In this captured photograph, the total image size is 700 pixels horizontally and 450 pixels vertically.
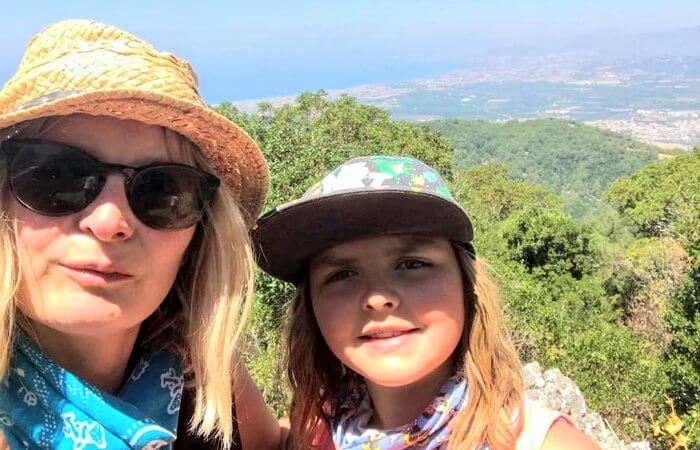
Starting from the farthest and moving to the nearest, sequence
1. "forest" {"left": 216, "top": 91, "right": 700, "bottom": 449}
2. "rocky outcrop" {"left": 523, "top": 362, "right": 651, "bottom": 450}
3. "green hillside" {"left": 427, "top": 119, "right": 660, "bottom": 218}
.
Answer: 1. "green hillside" {"left": 427, "top": 119, "right": 660, "bottom": 218}
2. "forest" {"left": 216, "top": 91, "right": 700, "bottom": 449}
3. "rocky outcrop" {"left": 523, "top": 362, "right": 651, "bottom": 450}

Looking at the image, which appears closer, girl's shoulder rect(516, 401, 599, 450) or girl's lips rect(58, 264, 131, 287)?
girl's lips rect(58, 264, 131, 287)

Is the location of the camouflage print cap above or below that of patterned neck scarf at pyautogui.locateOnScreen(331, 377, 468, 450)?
above

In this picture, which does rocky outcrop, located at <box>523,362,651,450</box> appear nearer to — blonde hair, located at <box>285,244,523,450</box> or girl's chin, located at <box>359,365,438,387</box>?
blonde hair, located at <box>285,244,523,450</box>

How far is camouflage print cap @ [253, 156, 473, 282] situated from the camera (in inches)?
68.1

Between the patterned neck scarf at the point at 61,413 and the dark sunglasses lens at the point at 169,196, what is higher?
the dark sunglasses lens at the point at 169,196

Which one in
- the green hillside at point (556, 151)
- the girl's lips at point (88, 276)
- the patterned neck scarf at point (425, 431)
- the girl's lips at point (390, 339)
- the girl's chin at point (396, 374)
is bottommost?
the green hillside at point (556, 151)

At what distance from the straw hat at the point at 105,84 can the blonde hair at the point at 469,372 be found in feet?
2.59

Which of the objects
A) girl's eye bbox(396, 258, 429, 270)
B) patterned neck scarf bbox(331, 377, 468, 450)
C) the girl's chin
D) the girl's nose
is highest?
girl's eye bbox(396, 258, 429, 270)

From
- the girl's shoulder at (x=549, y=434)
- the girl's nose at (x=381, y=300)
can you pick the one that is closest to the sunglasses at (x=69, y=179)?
the girl's nose at (x=381, y=300)

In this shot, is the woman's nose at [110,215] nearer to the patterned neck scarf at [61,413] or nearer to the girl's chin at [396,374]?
the patterned neck scarf at [61,413]

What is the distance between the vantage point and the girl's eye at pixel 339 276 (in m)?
1.90

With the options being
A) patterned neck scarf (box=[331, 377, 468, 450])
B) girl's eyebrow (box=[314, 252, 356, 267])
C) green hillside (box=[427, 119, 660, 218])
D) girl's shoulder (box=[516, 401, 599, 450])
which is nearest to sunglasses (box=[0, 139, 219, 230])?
girl's eyebrow (box=[314, 252, 356, 267])

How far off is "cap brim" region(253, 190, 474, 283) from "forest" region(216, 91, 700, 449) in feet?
1.42

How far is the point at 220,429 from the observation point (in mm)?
1894
